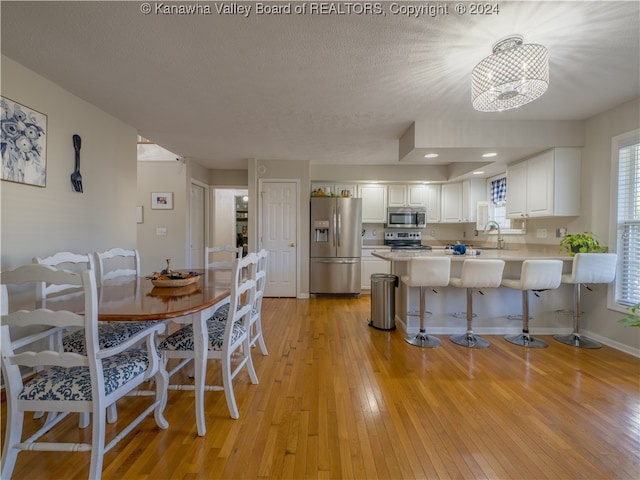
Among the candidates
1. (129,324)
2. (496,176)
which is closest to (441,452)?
(129,324)

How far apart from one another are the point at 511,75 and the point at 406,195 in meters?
3.81

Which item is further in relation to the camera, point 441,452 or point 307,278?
point 307,278

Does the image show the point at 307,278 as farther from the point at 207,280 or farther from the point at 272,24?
the point at 272,24

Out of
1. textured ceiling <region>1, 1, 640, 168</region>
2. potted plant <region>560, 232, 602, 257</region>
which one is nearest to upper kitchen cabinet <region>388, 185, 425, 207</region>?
textured ceiling <region>1, 1, 640, 168</region>

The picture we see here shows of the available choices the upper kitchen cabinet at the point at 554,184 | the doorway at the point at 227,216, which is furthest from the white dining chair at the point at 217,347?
the doorway at the point at 227,216

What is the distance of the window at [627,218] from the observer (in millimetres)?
2688

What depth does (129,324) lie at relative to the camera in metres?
2.03

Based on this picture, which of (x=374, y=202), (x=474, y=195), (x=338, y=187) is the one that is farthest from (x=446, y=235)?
(x=338, y=187)

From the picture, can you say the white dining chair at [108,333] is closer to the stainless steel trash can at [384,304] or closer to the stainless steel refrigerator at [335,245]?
the stainless steel trash can at [384,304]

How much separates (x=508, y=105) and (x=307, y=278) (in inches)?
148

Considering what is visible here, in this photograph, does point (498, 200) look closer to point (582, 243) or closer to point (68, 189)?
point (582, 243)

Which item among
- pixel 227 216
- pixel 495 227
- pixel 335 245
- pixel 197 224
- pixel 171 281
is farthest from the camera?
pixel 227 216

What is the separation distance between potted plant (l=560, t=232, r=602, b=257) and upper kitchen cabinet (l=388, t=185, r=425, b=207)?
2662mm

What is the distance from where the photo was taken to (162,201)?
5.16m
